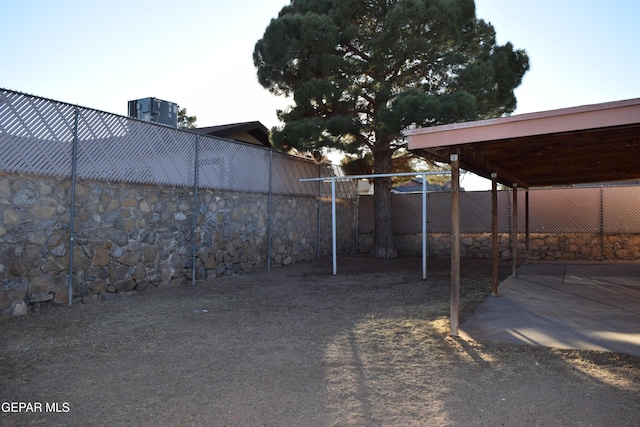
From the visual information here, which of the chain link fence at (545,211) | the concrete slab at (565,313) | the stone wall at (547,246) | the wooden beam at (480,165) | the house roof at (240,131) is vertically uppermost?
the house roof at (240,131)

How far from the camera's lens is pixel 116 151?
7.45m

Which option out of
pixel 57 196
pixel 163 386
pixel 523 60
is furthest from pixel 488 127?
pixel 523 60

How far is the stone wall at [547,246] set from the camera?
12906 mm

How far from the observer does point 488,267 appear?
39.9 ft

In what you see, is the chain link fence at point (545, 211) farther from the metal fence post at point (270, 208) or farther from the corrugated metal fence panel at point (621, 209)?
the metal fence post at point (270, 208)

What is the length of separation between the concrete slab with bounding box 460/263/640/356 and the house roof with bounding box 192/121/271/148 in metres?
8.47

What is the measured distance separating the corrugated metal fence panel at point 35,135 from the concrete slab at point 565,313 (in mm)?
5596

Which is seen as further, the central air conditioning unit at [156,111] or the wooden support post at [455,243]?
the central air conditioning unit at [156,111]

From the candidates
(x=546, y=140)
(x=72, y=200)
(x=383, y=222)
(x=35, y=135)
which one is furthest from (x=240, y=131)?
(x=546, y=140)

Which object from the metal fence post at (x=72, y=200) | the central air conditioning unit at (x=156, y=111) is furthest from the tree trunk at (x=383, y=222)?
the metal fence post at (x=72, y=200)

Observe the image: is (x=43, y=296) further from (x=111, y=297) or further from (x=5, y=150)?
(x=5, y=150)

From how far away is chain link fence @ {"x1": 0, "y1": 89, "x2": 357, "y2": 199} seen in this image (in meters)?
6.10

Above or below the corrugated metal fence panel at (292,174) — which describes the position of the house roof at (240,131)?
above

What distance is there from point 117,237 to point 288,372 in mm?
4534
